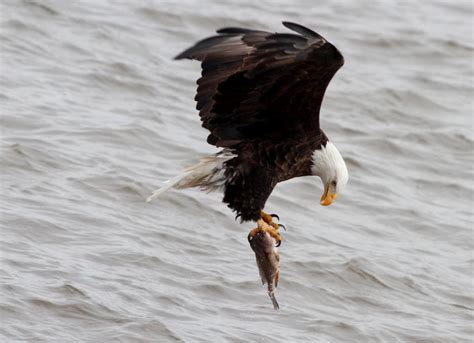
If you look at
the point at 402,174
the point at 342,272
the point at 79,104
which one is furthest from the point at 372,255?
the point at 79,104

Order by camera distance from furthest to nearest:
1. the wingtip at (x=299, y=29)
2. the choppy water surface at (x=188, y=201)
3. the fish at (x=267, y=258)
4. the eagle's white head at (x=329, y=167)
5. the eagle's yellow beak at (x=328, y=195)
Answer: the choppy water surface at (x=188, y=201) < the eagle's yellow beak at (x=328, y=195) < the eagle's white head at (x=329, y=167) < the fish at (x=267, y=258) < the wingtip at (x=299, y=29)

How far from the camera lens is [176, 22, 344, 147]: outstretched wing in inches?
231

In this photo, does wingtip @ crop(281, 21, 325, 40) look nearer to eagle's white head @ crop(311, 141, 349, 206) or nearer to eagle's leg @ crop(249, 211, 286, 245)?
eagle's white head @ crop(311, 141, 349, 206)

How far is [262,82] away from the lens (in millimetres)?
6227

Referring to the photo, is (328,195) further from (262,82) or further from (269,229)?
(262,82)

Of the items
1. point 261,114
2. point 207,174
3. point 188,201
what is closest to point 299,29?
point 261,114

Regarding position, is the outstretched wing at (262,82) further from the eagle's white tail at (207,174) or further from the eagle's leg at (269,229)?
the eagle's leg at (269,229)

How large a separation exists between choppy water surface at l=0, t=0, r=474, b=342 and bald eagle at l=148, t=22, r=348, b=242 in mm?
952

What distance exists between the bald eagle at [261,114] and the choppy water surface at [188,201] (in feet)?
3.12

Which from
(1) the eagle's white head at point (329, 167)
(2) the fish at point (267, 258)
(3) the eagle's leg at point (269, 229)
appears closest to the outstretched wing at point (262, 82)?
(1) the eagle's white head at point (329, 167)

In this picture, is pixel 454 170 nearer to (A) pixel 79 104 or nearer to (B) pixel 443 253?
(B) pixel 443 253

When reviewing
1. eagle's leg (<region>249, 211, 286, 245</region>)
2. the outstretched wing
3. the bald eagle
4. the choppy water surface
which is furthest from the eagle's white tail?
the choppy water surface

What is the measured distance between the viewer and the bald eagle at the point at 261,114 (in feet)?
19.5

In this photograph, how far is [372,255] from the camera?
357 inches
